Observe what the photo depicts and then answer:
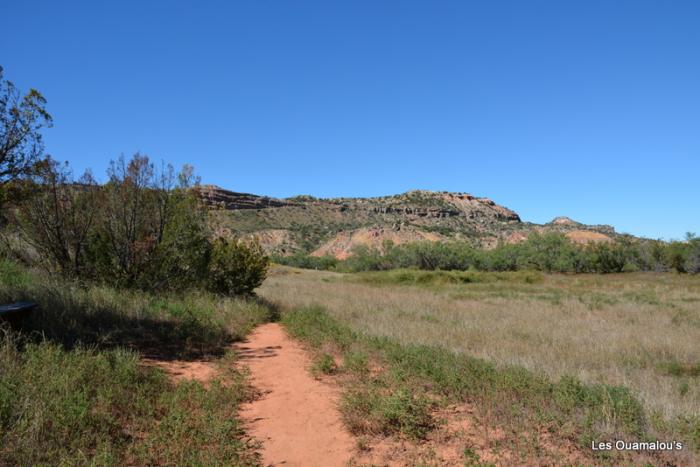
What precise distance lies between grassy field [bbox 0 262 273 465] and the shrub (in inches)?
240

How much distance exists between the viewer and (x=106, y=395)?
4969 mm

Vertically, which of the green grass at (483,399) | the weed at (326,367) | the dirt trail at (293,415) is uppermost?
the green grass at (483,399)

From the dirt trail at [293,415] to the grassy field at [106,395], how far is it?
259 millimetres

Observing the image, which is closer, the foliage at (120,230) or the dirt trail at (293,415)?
the dirt trail at (293,415)

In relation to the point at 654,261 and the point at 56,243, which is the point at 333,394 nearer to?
the point at 56,243

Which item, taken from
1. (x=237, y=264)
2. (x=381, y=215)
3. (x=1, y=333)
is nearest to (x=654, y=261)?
(x=237, y=264)

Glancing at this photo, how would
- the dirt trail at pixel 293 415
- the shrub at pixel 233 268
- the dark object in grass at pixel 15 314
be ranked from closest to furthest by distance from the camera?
the dirt trail at pixel 293 415, the dark object in grass at pixel 15 314, the shrub at pixel 233 268

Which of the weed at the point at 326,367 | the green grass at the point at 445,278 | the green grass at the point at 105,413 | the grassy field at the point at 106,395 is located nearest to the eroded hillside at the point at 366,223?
the green grass at the point at 445,278

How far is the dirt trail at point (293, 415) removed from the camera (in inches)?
170

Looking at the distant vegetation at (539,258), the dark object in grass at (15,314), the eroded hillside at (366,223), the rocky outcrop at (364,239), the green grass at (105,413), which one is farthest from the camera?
the eroded hillside at (366,223)

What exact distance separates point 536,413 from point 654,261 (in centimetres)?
6608

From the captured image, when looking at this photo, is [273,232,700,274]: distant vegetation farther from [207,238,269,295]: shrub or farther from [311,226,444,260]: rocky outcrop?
[207,238,269,295]: shrub

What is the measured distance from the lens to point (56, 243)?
1191 centimetres

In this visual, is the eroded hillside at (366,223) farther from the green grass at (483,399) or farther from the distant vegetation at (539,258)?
the green grass at (483,399)
